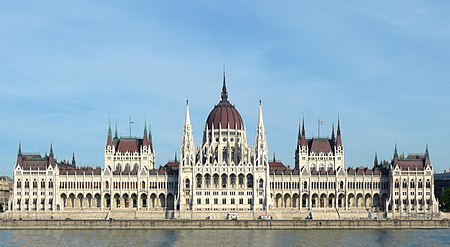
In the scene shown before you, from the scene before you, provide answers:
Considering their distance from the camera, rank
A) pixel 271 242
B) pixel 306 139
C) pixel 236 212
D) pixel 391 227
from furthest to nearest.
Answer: pixel 306 139 → pixel 236 212 → pixel 391 227 → pixel 271 242

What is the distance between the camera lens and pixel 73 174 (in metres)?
166

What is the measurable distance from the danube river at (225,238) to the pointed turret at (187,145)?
95.2 ft

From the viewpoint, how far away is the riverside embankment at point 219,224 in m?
143

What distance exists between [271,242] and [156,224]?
1349 inches

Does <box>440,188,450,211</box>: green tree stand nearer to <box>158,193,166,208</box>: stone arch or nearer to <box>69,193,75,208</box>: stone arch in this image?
<box>158,193,166,208</box>: stone arch

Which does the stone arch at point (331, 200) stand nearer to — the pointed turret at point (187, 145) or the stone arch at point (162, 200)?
the pointed turret at point (187, 145)

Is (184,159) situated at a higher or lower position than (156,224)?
higher

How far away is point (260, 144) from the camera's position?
165500 mm

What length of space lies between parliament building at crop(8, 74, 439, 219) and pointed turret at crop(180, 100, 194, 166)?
0.19m

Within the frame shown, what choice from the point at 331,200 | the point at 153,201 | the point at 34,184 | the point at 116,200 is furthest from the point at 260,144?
the point at 34,184

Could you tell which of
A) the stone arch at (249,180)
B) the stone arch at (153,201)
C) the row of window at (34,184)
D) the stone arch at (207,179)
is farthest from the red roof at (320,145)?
the row of window at (34,184)

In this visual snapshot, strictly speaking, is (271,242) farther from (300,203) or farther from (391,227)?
(300,203)

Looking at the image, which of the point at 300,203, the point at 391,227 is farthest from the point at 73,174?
the point at 391,227

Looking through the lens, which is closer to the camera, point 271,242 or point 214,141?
point 271,242
